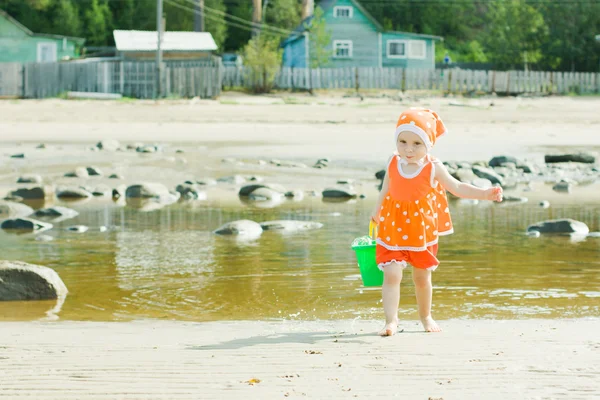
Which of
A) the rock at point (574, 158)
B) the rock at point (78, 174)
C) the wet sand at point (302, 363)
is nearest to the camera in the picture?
the wet sand at point (302, 363)

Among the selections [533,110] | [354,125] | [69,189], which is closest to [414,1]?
[533,110]

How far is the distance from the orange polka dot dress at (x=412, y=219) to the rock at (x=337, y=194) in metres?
8.16

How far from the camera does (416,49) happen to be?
57.4 metres

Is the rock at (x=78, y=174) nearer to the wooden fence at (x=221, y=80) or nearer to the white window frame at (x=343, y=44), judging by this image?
the wooden fence at (x=221, y=80)

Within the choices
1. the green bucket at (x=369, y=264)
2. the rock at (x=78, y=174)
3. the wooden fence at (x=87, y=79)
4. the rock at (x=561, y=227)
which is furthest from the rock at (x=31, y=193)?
the wooden fence at (x=87, y=79)

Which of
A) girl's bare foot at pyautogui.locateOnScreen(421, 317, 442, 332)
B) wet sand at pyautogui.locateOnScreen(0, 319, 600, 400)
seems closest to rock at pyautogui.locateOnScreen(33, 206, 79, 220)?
wet sand at pyautogui.locateOnScreen(0, 319, 600, 400)

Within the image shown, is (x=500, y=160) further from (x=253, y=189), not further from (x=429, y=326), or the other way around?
(x=429, y=326)

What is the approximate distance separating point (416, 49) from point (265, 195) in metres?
45.3

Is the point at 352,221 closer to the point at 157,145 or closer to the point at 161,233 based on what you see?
the point at 161,233

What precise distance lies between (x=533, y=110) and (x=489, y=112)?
2.22m

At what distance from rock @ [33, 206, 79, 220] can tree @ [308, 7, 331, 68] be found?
4024 cm

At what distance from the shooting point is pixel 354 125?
85.6 ft

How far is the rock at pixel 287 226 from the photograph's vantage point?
10.4 metres

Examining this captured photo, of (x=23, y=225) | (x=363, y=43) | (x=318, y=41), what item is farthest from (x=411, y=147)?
(x=363, y=43)
